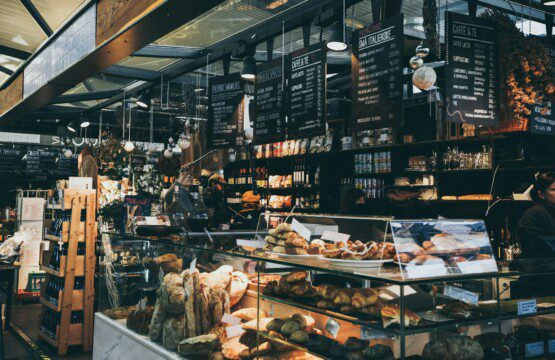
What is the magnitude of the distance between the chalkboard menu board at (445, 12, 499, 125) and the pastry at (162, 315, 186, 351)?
2822 millimetres

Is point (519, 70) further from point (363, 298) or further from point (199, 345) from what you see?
point (199, 345)

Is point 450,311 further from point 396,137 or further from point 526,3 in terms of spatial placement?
point 396,137

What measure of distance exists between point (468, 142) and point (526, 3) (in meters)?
1.84

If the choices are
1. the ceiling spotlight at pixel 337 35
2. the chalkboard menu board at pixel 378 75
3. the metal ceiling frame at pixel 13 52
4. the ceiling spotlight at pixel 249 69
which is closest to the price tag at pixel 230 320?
the chalkboard menu board at pixel 378 75

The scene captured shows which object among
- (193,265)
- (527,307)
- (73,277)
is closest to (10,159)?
(73,277)

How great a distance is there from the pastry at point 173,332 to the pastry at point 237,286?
0.35m

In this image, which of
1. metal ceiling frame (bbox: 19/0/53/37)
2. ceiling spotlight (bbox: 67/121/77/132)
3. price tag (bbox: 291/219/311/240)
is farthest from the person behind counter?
ceiling spotlight (bbox: 67/121/77/132)

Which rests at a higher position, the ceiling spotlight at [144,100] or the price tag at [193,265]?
the ceiling spotlight at [144,100]

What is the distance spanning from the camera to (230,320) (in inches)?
118

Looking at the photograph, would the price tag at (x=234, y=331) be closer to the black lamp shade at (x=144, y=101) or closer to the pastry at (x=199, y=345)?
the pastry at (x=199, y=345)

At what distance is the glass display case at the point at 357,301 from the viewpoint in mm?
1995

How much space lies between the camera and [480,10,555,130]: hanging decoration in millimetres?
4352

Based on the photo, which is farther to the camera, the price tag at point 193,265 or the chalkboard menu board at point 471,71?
the chalkboard menu board at point 471,71

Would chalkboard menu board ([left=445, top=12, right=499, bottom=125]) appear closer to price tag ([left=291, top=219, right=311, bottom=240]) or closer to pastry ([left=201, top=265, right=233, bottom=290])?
price tag ([left=291, top=219, right=311, bottom=240])
